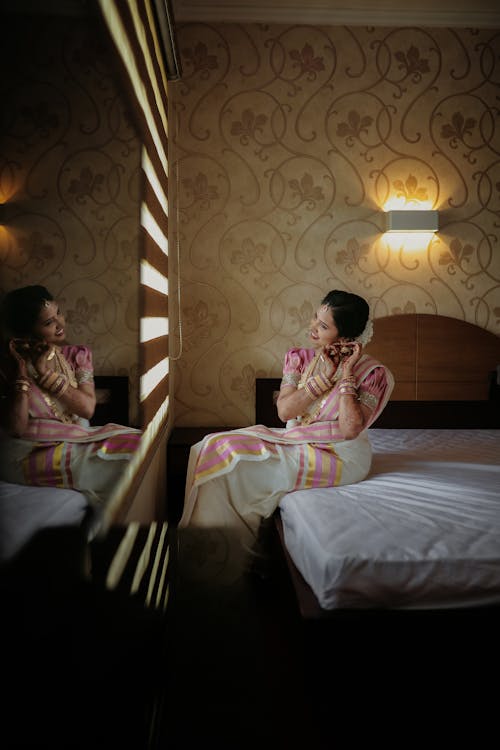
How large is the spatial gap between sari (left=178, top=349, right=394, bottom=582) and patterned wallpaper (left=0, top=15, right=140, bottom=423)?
0.76m

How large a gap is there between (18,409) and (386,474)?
1.50 metres

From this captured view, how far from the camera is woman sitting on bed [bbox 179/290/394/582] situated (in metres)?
1.65

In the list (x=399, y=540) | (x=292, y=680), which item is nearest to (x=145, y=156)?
(x=399, y=540)

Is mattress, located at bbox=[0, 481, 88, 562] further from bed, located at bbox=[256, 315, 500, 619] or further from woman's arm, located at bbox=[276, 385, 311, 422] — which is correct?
woman's arm, located at bbox=[276, 385, 311, 422]

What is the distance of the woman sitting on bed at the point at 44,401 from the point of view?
0.38 m

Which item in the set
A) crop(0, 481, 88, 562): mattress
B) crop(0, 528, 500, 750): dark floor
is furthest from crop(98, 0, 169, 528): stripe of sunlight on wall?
crop(0, 481, 88, 562): mattress

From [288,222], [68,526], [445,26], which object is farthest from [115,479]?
[445,26]

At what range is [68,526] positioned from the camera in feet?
1.82

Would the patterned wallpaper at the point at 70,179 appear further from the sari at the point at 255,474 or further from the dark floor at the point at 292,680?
the sari at the point at 255,474

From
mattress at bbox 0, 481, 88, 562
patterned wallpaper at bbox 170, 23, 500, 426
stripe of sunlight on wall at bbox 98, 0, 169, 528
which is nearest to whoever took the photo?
mattress at bbox 0, 481, 88, 562

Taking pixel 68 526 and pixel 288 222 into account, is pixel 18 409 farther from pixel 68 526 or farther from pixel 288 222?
pixel 288 222

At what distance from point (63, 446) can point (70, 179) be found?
28 cm

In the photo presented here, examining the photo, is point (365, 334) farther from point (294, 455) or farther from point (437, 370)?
point (437, 370)

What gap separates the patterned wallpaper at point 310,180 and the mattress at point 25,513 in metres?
2.15
